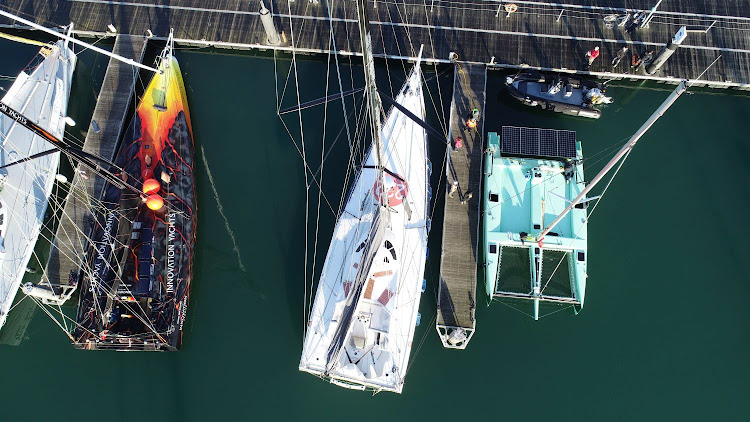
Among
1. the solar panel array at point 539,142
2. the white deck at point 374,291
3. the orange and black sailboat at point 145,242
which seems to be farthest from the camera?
the solar panel array at point 539,142

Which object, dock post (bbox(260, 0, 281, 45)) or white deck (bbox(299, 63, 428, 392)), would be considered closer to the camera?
white deck (bbox(299, 63, 428, 392))

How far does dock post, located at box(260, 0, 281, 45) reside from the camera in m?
22.5

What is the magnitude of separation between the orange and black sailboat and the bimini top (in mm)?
14438

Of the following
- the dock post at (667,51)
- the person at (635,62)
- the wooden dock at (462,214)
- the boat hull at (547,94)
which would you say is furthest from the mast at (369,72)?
the dock post at (667,51)

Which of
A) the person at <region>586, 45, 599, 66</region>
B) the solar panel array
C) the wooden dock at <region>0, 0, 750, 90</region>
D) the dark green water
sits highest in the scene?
the wooden dock at <region>0, 0, 750, 90</region>

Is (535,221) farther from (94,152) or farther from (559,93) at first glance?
(94,152)

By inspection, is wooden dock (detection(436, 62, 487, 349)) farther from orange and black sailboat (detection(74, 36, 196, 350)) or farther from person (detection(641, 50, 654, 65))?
orange and black sailboat (detection(74, 36, 196, 350))

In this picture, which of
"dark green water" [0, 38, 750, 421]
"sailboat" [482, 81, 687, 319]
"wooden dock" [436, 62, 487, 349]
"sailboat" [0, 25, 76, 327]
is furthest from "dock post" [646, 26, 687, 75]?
"sailboat" [0, 25, 76, 327]

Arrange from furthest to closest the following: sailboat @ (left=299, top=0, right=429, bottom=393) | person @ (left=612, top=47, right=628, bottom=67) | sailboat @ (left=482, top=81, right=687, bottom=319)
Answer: person @ (left=612, top=47, right=628, bottom=67), sailboat @ (left=482, top=81, right=687, bottom=319), sailboat @ (left=299, top=0, right=429, bottom=393)

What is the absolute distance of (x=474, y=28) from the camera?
2488 cm

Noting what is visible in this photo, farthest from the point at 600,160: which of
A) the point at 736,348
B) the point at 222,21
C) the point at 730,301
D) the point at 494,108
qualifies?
the point at 222,21

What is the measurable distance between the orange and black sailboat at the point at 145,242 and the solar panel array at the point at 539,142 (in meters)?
16.1

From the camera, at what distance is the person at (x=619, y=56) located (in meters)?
23.7

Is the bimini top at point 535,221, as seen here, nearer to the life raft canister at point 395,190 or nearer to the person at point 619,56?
the life raft canister at point 395,190
